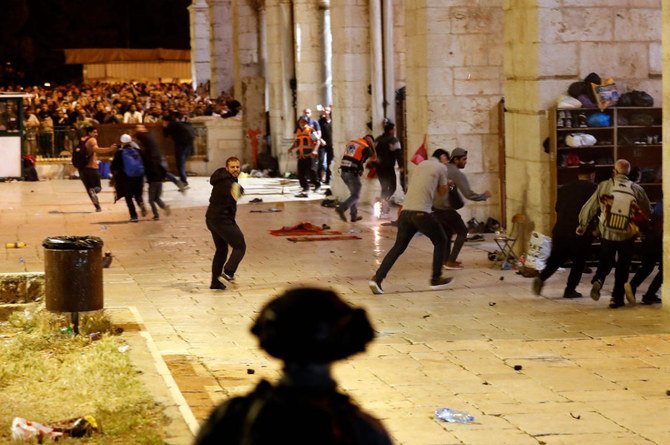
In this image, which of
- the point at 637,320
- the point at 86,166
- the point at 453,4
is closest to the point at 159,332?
the point at 637,320

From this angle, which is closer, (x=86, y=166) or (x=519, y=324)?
(x=519, y=324)

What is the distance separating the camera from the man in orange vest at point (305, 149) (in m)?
25.5

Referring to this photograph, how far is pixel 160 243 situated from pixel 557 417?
1094cm

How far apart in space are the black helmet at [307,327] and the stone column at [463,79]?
1525 cm

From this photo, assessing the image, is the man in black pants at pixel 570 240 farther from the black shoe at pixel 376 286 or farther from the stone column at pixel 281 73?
the stone column at pixel 281 73

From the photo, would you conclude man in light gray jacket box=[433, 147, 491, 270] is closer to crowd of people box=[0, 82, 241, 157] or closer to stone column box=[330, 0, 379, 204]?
stone column box=[330, 0, 379, 204]

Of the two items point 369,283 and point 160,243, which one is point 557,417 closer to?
point 369,283

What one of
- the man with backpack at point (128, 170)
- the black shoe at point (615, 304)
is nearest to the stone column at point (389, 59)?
the man with backpack at point (128, 170)

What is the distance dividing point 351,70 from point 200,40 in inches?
806

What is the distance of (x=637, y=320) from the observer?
12141 mm

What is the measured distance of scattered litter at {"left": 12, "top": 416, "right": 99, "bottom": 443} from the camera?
299 inches

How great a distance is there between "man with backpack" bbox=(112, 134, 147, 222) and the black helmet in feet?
57.3

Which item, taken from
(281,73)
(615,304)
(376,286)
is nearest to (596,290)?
(615,304)

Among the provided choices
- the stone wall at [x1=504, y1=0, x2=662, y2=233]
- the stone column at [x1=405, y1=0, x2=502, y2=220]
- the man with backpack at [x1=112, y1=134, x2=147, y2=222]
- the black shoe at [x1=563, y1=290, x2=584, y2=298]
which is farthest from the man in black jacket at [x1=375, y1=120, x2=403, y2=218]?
the black shoe at [x1=563, y1=290, x2=584, y2=298]
